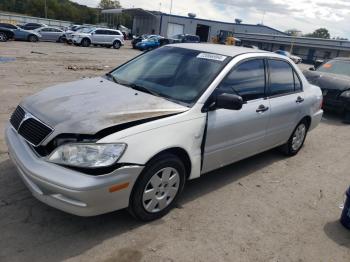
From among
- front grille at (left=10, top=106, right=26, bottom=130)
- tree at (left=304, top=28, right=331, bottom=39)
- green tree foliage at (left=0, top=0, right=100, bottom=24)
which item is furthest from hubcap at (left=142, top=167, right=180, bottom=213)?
tree at (left=304, top=28, right=331, bottom=39)

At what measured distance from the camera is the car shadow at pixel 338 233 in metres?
3.62

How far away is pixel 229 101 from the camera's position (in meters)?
3.62

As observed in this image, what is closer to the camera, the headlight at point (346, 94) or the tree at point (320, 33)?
the headlight at point (346, 94)

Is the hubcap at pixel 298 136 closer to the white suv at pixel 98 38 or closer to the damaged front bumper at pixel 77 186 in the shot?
the damaged front bumper at pixel 77 186

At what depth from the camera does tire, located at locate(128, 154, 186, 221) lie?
3.24 metres

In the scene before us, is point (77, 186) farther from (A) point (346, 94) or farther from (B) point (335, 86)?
(B) point (335, 86)

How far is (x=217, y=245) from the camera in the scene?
10.8 feet

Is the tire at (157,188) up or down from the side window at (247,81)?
down

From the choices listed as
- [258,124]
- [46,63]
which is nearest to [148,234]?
[258,124]

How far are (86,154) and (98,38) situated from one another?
29.4 metres

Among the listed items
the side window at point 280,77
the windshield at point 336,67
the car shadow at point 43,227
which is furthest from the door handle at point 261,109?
the windshield at point 336,67

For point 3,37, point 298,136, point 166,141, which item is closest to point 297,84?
point 298,136

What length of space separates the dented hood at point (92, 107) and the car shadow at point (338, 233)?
2085 millimetres

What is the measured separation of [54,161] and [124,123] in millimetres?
691
